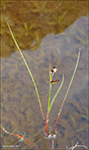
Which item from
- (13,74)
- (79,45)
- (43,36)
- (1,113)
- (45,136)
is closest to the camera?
(45,136)

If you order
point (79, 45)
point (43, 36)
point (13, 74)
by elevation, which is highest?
point (43, 36)

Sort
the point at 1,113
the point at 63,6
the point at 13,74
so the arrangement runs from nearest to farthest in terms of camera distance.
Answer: the point at 1,113, the point at 13,74, the point at 63,6

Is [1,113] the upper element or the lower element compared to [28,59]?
lower

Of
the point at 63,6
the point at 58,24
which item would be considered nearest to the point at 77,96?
the point at 58,24

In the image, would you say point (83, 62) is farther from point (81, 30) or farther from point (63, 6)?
point (63, 6)

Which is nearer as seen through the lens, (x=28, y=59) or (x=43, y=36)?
(x=28, y=59)

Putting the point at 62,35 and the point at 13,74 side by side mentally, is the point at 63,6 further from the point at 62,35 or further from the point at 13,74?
the point at 13,74
